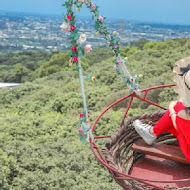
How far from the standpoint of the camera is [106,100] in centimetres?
853

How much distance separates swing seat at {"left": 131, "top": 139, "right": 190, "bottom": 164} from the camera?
2836mm

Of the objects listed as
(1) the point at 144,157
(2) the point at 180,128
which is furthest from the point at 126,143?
(2) the point at 180,128

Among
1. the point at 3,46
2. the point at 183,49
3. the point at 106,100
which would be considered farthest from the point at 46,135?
the point at 3,46

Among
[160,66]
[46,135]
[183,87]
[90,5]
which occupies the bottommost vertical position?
[46,135]

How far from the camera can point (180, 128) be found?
273 cm

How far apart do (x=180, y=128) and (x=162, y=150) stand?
288mm

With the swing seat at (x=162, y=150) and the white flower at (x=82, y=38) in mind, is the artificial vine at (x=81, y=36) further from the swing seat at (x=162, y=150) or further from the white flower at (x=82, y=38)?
the swing seat at (x=162, y=150)

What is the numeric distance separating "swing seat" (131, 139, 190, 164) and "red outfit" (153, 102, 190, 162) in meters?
0.10

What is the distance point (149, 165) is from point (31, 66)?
27179 millimetres

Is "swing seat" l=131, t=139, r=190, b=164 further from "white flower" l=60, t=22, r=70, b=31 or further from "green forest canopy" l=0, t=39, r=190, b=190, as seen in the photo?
"green forest canopy" l=0, t=39, r=190, b=190

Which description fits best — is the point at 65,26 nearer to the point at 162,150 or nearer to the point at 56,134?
the point at 162,150

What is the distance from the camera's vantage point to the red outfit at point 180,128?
2684 mm

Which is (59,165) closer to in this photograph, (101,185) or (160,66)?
(101,185)

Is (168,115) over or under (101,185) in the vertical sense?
over
